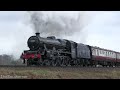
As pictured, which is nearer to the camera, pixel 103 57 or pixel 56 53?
pixel 56 53

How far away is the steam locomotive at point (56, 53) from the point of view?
26.2 meters

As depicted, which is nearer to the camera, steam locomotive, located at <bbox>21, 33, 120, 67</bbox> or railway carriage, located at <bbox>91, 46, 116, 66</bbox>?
steam locomotive, located at <bbox>21, 33, 120, 67</bbox>

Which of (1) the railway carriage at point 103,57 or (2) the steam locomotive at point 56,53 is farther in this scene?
(1) the railway carriage at point 103,57

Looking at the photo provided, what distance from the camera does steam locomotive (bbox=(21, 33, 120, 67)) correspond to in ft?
85.9

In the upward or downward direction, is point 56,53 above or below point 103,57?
above

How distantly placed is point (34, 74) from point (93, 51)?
22961mm

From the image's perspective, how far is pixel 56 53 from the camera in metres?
27.4
